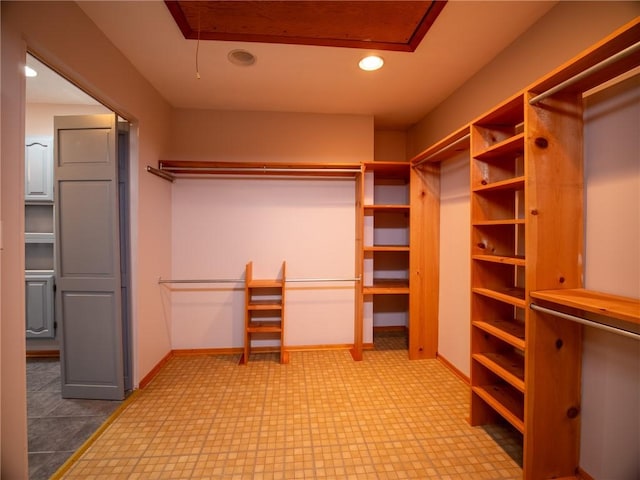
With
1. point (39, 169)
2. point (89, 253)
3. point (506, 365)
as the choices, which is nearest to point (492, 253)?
point (506, 365)

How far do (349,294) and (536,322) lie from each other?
5.85ft

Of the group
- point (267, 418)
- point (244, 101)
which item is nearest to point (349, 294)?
point (267, 418)

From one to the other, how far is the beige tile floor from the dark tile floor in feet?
0.38

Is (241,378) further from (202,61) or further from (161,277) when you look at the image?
(202,61)

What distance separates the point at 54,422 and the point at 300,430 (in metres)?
1.63

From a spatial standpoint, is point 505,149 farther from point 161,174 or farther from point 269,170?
point 161,174

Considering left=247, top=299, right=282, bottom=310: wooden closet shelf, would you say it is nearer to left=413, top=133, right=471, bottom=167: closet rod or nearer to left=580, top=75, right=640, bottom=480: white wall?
left=413, top=133, right=471, bottom=167: closet rod

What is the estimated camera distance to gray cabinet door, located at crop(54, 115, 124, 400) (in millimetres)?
1922

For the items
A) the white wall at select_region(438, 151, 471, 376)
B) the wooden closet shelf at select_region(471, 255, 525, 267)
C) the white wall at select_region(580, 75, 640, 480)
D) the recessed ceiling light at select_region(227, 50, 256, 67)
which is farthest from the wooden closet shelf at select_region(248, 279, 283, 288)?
the white wall at select_region(580, 75, 640, 480)

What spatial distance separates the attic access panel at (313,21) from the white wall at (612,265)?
40.0 inches

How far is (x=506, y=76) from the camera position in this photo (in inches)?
71.2

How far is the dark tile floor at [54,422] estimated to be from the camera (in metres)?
1.46

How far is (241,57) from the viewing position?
1905mm

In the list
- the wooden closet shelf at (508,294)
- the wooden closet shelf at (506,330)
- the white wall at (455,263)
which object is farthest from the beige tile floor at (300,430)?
the wooden closet shelf at (508,294)
